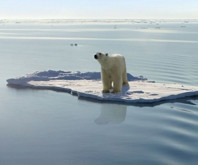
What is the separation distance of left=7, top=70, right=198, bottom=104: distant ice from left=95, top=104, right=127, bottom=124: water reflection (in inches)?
18.6

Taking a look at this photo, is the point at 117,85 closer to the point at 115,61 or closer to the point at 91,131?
the point at 115,61

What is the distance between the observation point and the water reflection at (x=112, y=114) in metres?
8.22

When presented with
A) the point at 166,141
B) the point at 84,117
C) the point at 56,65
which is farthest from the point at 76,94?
the point at 56,65

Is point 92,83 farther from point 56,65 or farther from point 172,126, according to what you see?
point 56,65

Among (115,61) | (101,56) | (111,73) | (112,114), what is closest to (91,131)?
(112,114)

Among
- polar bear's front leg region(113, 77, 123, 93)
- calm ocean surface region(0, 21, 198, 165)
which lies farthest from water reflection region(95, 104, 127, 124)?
polar bear's front leg region(113, 77, 123, 93)

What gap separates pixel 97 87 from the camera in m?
11.6

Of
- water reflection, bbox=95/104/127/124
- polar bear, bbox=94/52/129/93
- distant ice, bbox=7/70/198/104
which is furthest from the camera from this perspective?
polar bear, bbox=94/52/129/93

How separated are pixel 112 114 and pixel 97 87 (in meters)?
2.86

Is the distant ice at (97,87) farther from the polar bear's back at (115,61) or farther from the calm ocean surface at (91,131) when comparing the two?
the polar bear's back at (115,61)

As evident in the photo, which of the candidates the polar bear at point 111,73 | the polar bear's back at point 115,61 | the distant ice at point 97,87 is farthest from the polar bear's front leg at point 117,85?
the polar bear's back at point 115,61

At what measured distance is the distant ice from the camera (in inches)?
397

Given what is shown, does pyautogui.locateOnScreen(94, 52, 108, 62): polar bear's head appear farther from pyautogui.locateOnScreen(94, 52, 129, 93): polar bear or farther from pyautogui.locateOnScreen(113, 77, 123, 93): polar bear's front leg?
pyautogui.locateOnScreen(113, 77, 123, 93): polar bear's front leg

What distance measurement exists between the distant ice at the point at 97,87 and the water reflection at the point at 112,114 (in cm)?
47
